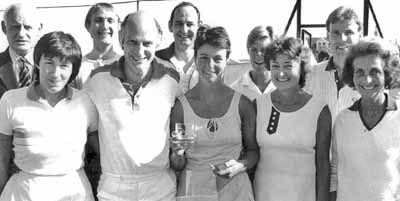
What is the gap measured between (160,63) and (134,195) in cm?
93

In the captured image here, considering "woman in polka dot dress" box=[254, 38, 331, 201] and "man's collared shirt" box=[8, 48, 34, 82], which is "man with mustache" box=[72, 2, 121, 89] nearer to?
"man's collared shirt" box=[8, 48, 34, 82]

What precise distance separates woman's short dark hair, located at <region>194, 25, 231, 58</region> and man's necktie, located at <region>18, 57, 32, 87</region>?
131 centimetres

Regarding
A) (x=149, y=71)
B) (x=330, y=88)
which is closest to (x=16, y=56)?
(x=149, y=71)

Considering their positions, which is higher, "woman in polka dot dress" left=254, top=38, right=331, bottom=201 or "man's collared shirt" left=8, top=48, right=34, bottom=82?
"man's collared shirt" left=8, top=48, right=34, bottom=82

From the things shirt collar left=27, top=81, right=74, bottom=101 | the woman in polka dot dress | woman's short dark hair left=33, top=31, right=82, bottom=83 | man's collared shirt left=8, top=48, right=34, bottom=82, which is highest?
woman's short dark hair left=33, top=31, right=82, bottom=83

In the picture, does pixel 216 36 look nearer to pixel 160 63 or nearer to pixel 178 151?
pixel 160 63

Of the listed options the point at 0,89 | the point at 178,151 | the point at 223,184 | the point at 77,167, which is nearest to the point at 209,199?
the point at 223,184

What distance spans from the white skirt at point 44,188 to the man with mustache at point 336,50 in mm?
2189

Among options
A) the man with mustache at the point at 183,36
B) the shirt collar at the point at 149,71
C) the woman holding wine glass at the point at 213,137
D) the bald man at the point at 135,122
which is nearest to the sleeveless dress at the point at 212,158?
the woman holding wine glass at the point at 213,137

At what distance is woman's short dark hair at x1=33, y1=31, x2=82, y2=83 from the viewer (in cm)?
420

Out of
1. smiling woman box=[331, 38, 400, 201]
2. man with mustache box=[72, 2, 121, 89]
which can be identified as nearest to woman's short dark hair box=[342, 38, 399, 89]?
smiling woman box=[331, 38, 400, 201]

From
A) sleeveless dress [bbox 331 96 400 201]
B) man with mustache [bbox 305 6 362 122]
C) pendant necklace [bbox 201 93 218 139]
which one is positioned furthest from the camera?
man with mustache [bbox 305 6 362 122]

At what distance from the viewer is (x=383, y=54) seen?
412 centimetres

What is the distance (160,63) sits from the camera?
450cm
